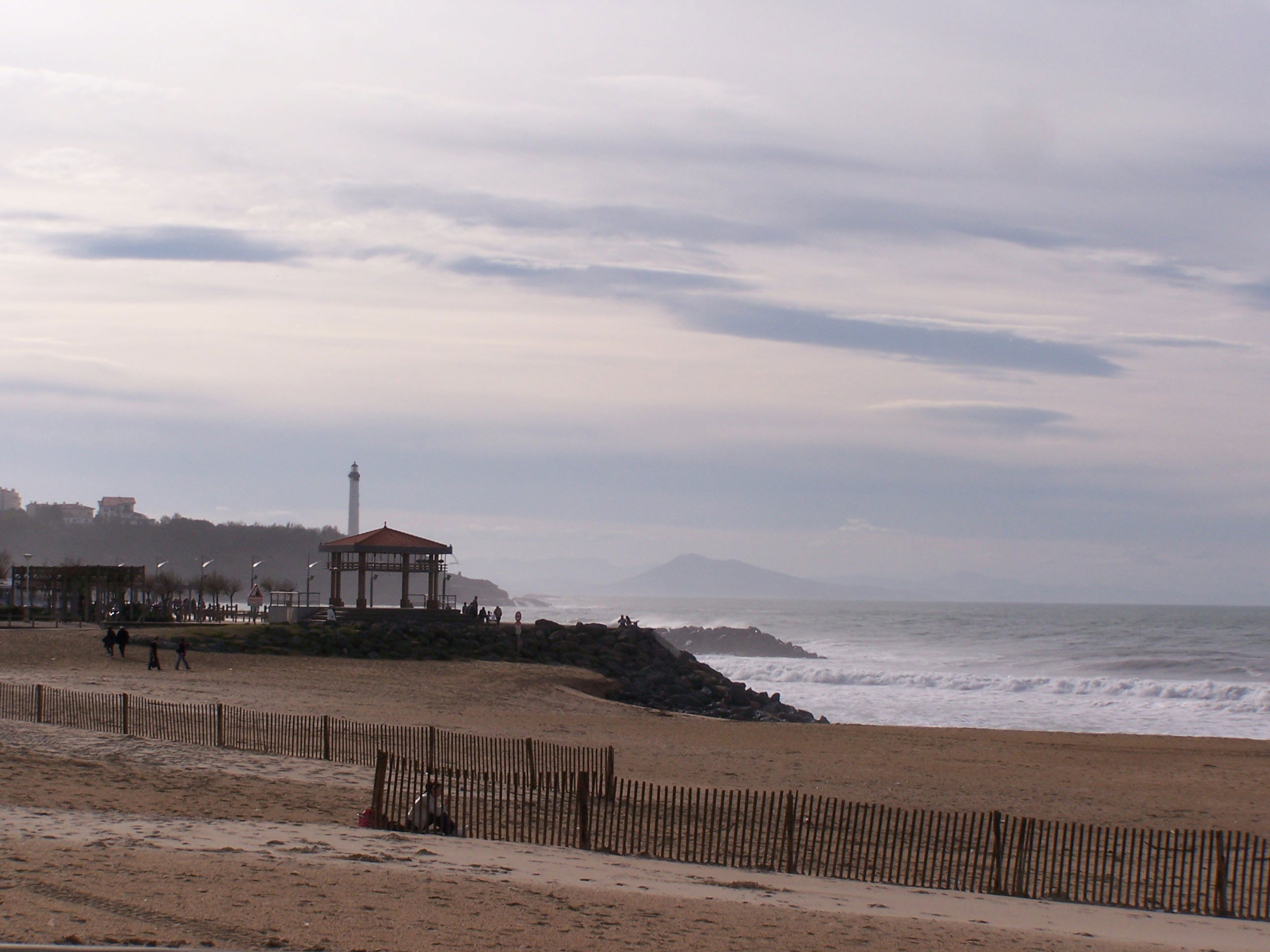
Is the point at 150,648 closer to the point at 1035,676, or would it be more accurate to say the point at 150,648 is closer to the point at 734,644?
the point at 1035,676

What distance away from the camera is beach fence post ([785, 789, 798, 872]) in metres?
12.6

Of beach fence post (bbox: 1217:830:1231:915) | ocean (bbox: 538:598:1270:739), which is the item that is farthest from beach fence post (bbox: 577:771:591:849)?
ocean (bbox: 538:598:1270:739)

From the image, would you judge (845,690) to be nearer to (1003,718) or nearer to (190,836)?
(1003,718)

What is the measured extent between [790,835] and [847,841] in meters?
0.73

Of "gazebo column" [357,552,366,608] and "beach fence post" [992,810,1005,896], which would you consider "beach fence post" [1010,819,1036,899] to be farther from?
"gazebo column" [357,552,366,608]

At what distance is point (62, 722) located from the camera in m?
19.8

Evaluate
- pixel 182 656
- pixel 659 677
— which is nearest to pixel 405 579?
pixel 659 677

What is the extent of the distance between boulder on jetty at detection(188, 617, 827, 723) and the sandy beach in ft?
39.9

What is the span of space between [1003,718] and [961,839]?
30507mm

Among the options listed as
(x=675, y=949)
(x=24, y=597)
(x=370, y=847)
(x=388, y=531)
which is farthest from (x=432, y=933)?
(x=24, y=597)

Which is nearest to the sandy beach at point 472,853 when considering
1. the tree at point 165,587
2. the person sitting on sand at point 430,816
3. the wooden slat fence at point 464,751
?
the person sitting on sand at point 430,816

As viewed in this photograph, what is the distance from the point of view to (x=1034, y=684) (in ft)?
180

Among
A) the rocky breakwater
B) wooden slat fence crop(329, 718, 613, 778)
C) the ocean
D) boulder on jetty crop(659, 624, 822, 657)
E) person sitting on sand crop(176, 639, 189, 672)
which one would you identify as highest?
wooden slat fence crop(329, 718, 613, 778)

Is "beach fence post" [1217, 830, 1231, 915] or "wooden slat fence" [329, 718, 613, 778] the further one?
"wooden slat fence" [329, 718, 613, 778]
